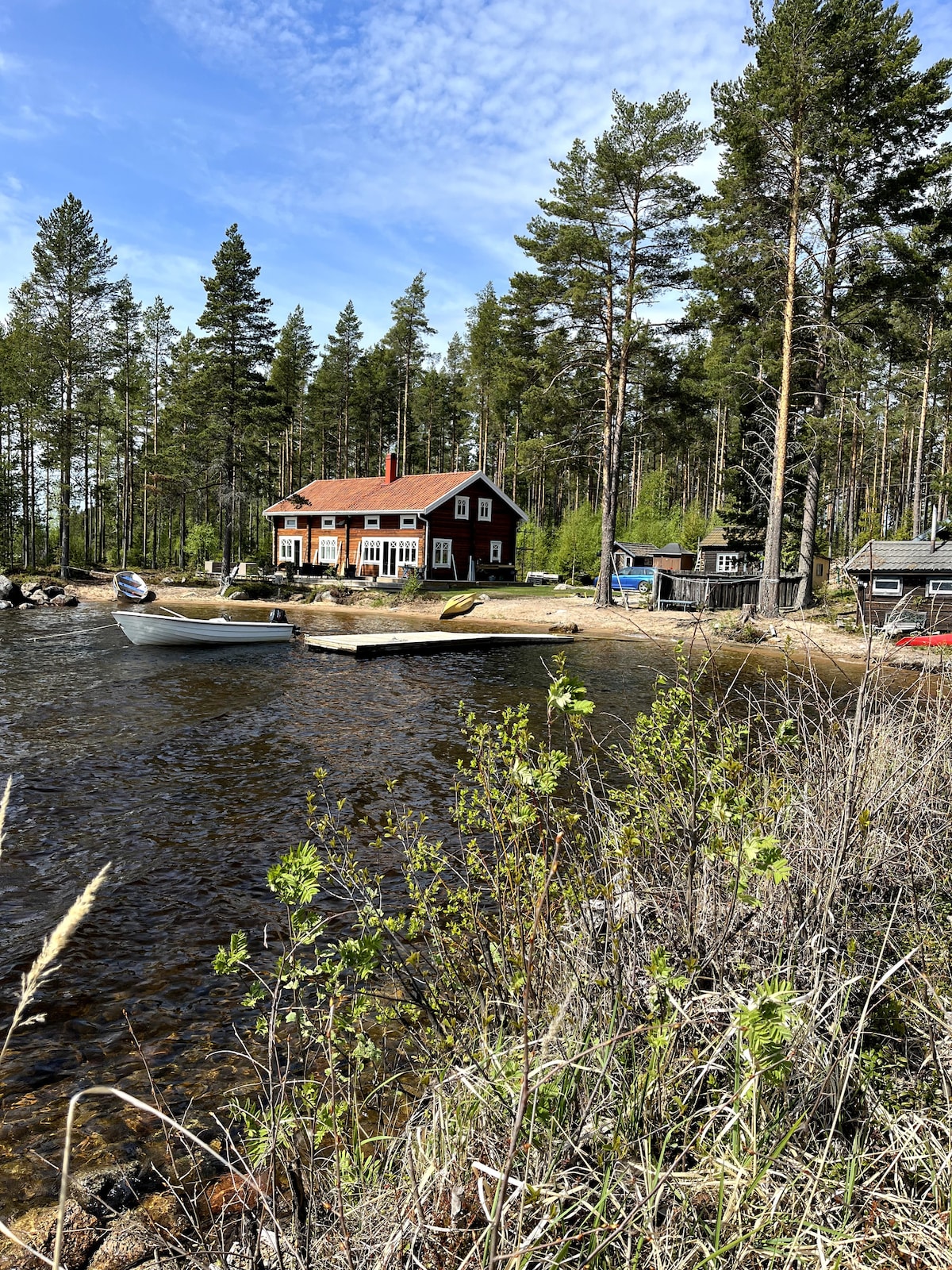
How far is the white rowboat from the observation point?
63.6 ft

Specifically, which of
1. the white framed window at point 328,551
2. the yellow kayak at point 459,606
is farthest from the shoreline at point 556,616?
the white framed window at point 328,551

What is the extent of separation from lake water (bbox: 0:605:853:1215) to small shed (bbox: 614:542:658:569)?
30.2 meters

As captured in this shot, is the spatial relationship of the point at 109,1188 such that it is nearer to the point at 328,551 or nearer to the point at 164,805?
the point at 164,805

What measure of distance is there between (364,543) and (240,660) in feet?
89.2

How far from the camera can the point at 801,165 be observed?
2272cm

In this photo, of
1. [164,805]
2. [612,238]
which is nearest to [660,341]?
[612,238]

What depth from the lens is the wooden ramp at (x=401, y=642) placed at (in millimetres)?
20531

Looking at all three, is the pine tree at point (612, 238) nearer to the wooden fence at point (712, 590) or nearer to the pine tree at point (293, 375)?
the wooden fence at point (712, 590)

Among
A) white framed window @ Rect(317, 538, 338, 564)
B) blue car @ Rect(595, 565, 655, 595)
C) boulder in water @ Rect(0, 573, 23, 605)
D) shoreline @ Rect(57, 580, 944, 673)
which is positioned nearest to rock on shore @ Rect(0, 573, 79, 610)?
boulder in water @ Rect(0, 573, 23, 605)

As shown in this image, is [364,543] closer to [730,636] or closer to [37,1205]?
[730,636]

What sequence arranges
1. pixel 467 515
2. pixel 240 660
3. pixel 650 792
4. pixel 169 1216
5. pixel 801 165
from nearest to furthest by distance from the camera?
pixel 169 1216
pixel 650 792
pixel 240 660
pixel 801 165
pixel 467 515

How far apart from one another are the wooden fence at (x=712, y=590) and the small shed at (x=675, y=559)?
54.3 feet

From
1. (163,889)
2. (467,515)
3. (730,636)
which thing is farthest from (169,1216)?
(467,515)

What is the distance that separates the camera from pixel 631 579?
42.8 metres
